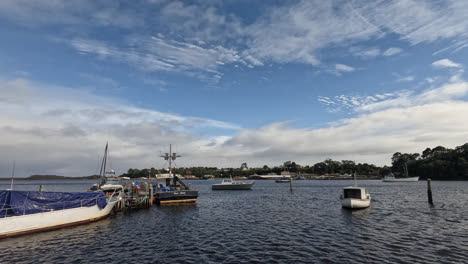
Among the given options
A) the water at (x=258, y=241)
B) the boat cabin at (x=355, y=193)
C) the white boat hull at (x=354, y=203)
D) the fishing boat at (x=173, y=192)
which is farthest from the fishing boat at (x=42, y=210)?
the boat cabin at (x=355, y=193)

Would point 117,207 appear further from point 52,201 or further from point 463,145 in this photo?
point 463,145

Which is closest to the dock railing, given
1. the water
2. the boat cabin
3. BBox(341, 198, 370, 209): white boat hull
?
the water

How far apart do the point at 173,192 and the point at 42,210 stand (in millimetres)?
21605

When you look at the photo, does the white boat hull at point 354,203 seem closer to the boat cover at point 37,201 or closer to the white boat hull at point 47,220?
the white boat hull at point 47,220

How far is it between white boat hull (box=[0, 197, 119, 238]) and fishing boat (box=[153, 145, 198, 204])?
13.8 m

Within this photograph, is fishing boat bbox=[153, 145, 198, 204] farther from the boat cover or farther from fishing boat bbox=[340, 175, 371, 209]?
fishing boat bbox=[340, 175, 371, 209]

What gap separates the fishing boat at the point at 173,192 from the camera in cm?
4394

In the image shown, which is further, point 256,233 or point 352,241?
point 256,233

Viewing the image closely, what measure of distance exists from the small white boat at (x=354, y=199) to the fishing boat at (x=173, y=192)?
25766 mm

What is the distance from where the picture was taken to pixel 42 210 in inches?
971

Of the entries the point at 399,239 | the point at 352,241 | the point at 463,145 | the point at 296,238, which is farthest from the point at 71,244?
the point at 463,145

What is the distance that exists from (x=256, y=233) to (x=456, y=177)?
572 ft

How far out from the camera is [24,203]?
77.2ft

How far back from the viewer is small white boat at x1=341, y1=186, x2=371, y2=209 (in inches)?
1400
